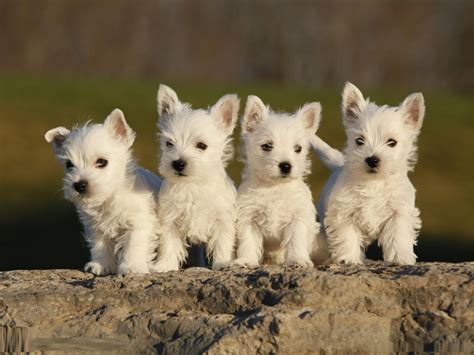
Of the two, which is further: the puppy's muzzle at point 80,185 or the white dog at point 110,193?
the white dog at point 110,193

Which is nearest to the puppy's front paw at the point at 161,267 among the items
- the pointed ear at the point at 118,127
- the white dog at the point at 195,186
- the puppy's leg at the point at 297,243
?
the white dog at the point at 195,186

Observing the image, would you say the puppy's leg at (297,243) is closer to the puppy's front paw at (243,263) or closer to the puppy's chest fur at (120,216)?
the puppy's front paw at (243,263)

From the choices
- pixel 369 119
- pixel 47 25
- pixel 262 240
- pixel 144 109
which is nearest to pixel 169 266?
pixel 262 240

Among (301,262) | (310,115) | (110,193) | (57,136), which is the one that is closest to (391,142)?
(310,115)

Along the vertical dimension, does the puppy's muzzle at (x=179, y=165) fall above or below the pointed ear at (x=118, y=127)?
below

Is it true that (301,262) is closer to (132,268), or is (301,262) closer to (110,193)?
A: (132,268)

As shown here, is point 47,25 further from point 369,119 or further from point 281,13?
point 369,119
